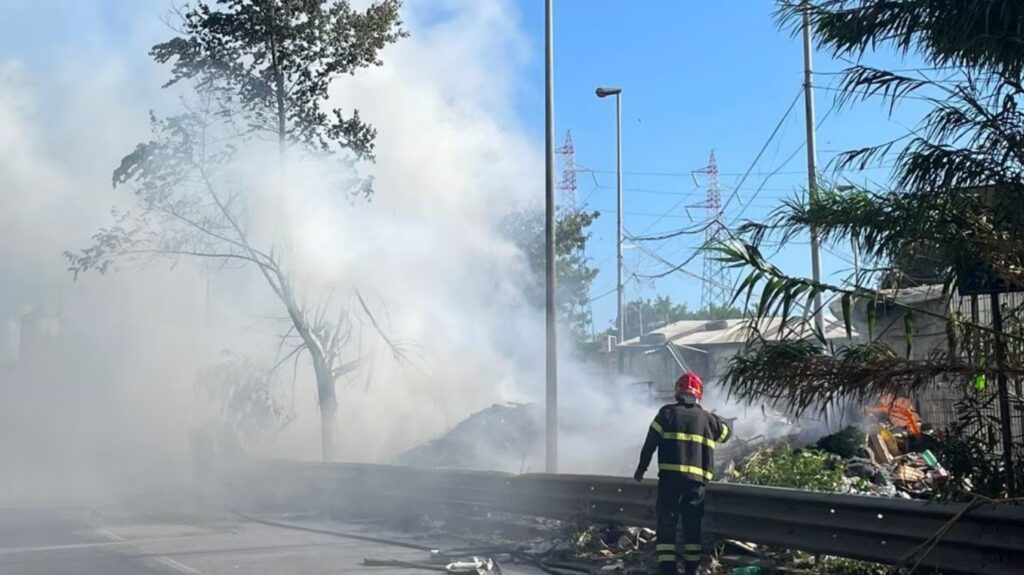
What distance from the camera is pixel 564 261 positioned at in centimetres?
4719

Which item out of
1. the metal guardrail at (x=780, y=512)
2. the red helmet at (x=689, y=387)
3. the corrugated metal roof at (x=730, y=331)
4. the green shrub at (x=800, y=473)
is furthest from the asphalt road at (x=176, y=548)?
the corrugated metal roof at (x=730, y=331)

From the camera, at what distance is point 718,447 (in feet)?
49.9

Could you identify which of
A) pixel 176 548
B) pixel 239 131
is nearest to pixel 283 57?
pixel 239 131

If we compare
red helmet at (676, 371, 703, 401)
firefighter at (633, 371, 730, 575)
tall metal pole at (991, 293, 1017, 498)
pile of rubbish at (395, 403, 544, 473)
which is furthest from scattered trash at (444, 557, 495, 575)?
pile of rubbish at (395, 403, 544, 473)

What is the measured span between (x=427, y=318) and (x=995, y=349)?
1856 cm

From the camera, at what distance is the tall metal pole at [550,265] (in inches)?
563

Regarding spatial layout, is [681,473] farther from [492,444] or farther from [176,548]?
[492,444]

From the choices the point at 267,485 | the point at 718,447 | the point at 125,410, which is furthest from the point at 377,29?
the point at 125,410

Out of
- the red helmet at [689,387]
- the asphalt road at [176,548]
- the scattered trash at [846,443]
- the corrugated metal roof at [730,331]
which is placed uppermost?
the corrugated metal roof at [730,331]

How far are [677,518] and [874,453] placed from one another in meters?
4.88

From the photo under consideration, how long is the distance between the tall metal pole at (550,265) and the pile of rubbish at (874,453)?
86.3 inches

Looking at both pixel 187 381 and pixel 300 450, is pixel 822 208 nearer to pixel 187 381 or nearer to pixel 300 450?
pixel 300 450

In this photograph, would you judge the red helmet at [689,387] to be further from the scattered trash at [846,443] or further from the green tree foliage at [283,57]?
the green tree foliage at [283,57]

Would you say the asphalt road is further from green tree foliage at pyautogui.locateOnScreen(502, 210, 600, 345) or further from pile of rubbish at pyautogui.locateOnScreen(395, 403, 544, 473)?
green tree foliage at pyautogui.locateOnScreen(502, 210, 600, 345)
